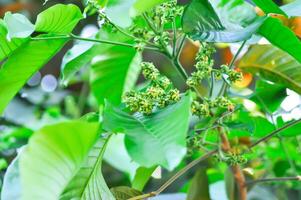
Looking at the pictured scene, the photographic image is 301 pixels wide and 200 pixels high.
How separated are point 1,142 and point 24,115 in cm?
43

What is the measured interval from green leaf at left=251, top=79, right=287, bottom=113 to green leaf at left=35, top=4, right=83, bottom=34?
0.34 metres

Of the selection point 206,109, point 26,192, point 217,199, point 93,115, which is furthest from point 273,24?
point 217,199

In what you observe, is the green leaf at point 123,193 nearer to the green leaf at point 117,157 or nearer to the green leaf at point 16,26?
the green leaf at point 16,26

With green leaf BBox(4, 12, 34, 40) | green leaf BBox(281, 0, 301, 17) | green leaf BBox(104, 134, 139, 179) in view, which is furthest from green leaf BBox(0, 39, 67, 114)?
green leaf BBox(104, 134, 139, 179)

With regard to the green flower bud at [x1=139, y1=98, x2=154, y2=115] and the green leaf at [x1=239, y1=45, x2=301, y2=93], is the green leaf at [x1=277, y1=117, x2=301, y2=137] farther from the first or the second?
the green flower bud at [x1=139, y1=98, x2=154, y2=115]

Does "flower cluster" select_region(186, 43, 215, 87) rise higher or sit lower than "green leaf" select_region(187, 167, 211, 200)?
higher

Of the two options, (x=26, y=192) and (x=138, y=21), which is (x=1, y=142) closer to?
(x=138, y=21)

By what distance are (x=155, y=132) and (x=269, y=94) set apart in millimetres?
372

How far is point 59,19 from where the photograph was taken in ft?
2.37

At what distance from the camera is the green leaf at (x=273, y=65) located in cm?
85

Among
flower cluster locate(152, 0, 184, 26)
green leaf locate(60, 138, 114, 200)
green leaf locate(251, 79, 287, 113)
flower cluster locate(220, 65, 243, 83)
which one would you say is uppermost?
flower cluster locate(152, 0, 184, 26)

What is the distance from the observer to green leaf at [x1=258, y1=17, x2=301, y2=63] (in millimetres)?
690

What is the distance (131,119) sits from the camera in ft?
2.13

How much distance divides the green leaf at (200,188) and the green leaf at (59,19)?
1.19ft
